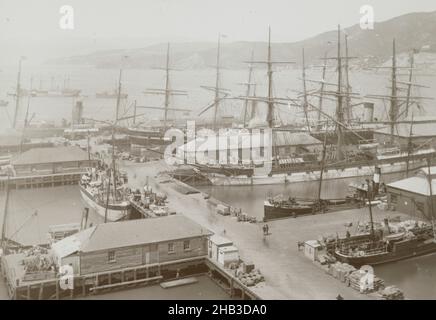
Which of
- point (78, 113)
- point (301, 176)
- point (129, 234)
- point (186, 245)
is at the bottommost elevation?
point (186, 245)

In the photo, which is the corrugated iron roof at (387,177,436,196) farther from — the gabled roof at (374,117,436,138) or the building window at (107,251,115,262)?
the gabled roof at (374,117,436,138)

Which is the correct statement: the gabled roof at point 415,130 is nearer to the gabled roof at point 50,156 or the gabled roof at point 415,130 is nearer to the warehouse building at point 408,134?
the warehouse building at point 408,134

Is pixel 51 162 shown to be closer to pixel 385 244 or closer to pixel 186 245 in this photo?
pixel 186 245

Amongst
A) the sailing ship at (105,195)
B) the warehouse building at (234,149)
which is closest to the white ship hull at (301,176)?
the warehouse building at (234,149)

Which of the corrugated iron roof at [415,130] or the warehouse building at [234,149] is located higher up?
the corrugated iron roof at [415,130]

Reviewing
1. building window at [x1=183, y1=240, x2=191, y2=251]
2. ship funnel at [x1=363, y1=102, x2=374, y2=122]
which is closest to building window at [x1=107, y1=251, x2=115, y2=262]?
building window at [x1=183, y1=240, x2=191, y2=251]

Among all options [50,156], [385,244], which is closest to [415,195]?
[385,244]
